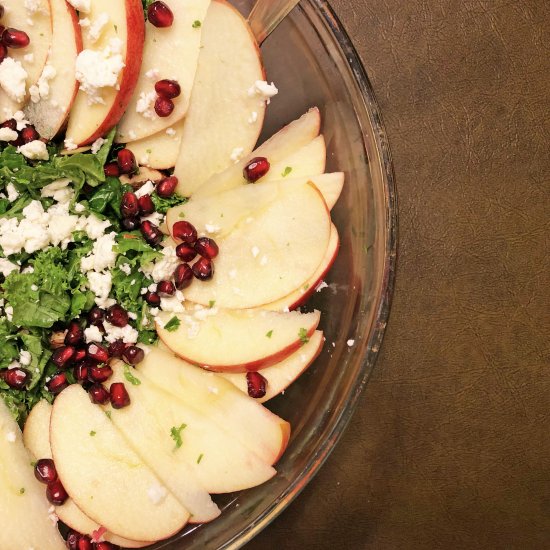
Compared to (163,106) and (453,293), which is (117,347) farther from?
(453,293)

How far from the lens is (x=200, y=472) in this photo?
5.40 ft

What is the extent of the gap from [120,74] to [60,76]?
0.17 m

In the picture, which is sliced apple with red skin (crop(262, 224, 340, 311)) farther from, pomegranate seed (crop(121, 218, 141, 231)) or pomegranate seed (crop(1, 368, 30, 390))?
pomegranate seed (crop(1, 368, 30, 390))

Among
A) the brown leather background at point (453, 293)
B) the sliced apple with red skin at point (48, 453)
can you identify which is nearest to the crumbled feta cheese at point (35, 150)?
the sliced apple with red skin at point (48, 453)

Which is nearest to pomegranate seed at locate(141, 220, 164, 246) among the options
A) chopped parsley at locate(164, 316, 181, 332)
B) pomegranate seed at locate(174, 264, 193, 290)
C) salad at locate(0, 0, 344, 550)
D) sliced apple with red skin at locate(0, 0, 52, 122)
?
salad at locate(0, 0, 344, 550)

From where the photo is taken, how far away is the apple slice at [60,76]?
62.8 inches

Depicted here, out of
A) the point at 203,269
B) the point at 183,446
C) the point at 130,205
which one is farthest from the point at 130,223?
the point at 183,446

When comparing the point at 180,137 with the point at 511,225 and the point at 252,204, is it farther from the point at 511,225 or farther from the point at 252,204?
the point at 511,225

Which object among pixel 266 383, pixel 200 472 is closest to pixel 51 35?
pixel 266 383

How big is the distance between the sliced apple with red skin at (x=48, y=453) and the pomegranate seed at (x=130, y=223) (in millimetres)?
517

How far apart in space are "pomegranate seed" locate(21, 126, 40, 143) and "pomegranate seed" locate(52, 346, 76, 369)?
56cm

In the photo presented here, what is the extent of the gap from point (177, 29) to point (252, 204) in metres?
0.51

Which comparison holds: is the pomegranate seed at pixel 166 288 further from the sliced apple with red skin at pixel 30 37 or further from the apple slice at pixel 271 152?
the sliced apple with red skin at pixel 30 37

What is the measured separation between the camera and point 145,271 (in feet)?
5.59
